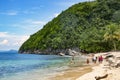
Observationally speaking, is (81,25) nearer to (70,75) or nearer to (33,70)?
(33,70)

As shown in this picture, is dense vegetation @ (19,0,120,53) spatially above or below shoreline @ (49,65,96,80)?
above

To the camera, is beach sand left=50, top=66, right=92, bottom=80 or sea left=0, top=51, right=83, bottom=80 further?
sea left=0, top=51, right=83, bottom=80

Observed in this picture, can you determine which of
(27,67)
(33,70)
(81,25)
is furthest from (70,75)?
(81,25)

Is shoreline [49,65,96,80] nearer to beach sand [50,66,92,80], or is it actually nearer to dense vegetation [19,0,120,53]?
beach sand [50,66,92,80]

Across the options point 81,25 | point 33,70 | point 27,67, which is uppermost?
point 81,25

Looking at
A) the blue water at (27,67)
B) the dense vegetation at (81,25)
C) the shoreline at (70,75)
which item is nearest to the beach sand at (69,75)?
the shoreline at (70,75)

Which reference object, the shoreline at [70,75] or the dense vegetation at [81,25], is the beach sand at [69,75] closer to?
the shoreline at [70,75]

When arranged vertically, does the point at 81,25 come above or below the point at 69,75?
above

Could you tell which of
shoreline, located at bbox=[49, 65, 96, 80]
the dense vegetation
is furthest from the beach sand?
the dense vegetation

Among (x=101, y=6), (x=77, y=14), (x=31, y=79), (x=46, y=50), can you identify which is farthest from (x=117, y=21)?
(x=31, y=79)

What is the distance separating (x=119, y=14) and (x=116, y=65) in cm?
11736

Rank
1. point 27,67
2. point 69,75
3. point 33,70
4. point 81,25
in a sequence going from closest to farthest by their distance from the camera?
point 69,75
point 33,70
point 27,67
point 81,25

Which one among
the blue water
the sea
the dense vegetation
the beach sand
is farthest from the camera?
the dense vegetation

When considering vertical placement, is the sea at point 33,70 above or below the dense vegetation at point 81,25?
below
